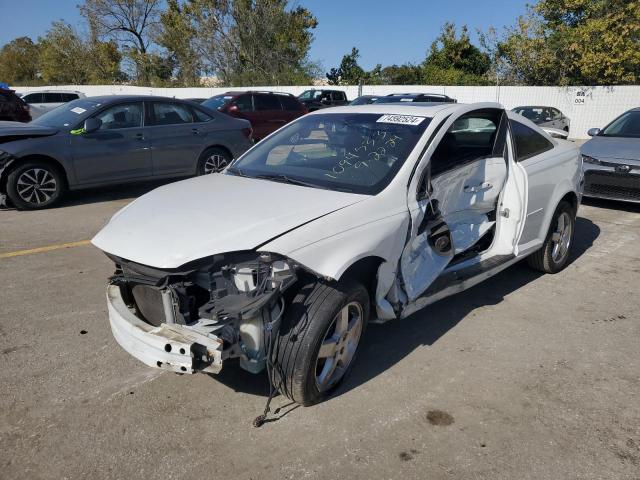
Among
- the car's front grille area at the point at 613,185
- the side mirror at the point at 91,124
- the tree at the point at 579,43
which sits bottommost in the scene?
the car's front grille area at the point at 613,185

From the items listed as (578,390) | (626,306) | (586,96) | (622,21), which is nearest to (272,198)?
(578,390)

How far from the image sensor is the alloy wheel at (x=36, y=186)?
7488 millimetres

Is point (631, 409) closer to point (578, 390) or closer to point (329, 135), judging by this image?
point (578, 390)

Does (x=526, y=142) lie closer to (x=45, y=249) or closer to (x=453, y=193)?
(x=453, y=193)

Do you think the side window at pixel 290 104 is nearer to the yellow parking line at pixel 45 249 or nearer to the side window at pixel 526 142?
the yellow parking line at pixel 45 249

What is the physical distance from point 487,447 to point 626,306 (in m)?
2.62

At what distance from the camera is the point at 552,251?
5.20 m

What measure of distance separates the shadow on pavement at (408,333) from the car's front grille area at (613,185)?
341 cm

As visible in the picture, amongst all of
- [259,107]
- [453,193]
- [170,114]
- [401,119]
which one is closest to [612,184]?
[453,193]

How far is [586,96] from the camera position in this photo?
24.9 metres

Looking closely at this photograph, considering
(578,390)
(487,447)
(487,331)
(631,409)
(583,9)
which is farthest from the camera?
(583,9)

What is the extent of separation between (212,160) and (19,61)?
63.6 metres

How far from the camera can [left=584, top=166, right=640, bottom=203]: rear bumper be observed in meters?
7.61

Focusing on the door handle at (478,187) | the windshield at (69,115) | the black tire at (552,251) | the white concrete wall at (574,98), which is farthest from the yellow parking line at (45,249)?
the white concrete wall at (574,98)
